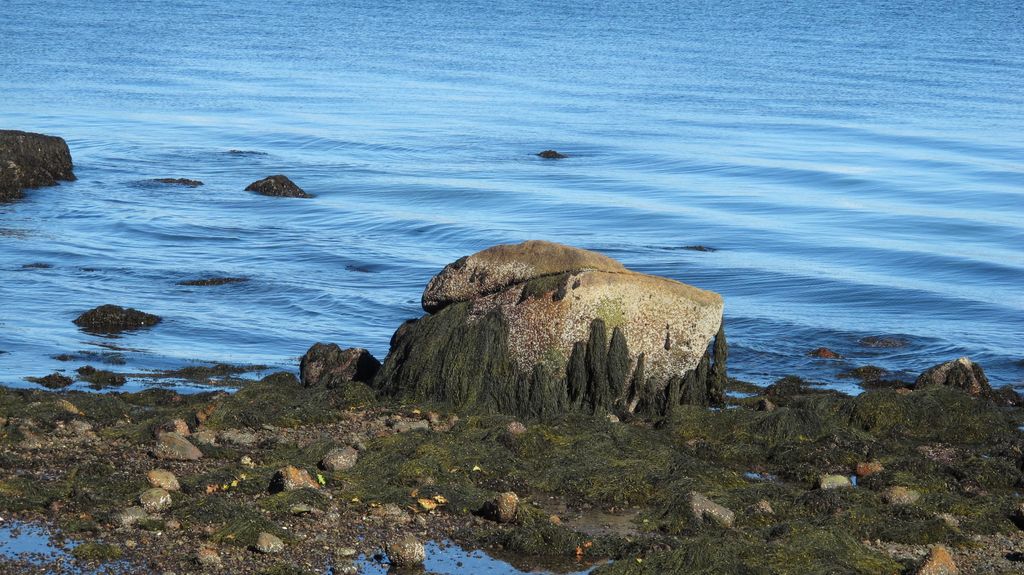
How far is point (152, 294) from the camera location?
17953 mm

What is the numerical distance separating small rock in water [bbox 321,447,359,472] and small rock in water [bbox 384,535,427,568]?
1767 mm

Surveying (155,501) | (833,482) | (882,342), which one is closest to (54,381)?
(155,501)

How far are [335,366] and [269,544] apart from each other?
4930 mm

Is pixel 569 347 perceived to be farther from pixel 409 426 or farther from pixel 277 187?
pixel 277 187

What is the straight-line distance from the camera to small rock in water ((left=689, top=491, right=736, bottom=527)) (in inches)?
348

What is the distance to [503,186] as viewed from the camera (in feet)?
97.5

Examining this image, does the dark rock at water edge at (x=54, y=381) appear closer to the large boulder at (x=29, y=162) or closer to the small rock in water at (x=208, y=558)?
the small rock in water at (x=208, y=558)

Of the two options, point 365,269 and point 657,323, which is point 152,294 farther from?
point 657,323

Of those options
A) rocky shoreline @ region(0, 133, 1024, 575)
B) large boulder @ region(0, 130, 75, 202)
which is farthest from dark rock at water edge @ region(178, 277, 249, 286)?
large boulder @ region(0, 130, 75, 202)

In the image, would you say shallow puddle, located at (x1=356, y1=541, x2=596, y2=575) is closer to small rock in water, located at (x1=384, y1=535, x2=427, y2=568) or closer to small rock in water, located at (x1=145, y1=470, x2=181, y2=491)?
small rock in water, located at (x1=384, y1=535, x2=427, y2=568)

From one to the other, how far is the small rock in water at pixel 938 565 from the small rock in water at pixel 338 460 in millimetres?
4230

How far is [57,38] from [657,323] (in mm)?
57871

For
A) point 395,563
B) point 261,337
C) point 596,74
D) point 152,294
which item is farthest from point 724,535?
point 596,74

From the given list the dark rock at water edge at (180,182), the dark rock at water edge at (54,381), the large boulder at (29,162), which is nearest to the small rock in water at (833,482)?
the dark rock at water edge at (54,381)
